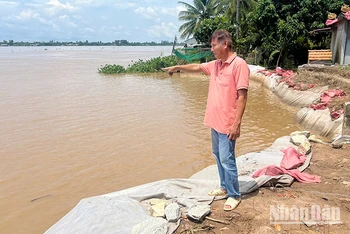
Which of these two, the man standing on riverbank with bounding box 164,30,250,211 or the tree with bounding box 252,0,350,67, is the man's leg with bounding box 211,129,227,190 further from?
the tree with bounding box 252,0,350,67

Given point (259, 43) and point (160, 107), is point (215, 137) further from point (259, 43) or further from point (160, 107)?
point (259, 43)

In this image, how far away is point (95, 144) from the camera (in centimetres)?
609

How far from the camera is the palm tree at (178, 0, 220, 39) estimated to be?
27.1 m

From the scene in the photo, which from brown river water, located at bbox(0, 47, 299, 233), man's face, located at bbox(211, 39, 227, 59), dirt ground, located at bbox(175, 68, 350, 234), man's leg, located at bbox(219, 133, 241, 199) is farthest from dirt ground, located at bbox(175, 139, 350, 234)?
brown river water, located at bbox(0, 47, 299, 233)

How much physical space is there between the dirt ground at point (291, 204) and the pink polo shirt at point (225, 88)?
803 millimetres

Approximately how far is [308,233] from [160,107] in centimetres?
790

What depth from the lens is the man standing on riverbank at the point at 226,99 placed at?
2.49 m

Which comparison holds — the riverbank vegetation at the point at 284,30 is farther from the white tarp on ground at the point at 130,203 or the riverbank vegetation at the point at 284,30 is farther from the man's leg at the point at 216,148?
the man's leg at the point at 216,148

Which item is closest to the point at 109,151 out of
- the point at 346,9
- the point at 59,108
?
the point at 59,108

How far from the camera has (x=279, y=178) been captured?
3328mm

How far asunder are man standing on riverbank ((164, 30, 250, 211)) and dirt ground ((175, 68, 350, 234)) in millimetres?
152

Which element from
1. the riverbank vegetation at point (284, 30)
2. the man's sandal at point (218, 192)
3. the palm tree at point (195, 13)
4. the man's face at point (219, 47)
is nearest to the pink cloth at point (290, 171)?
the man's sandal at point (218, 192)

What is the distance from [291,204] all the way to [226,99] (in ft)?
4.11

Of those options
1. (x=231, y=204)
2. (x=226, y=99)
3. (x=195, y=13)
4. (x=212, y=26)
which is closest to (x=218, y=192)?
(x=231, y=204)
